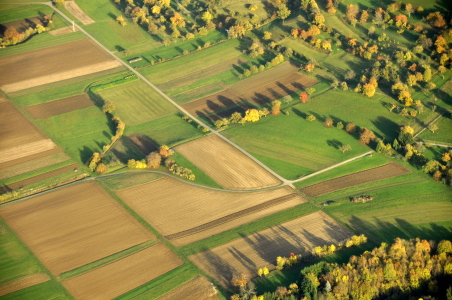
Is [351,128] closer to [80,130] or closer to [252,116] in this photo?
[252,116]

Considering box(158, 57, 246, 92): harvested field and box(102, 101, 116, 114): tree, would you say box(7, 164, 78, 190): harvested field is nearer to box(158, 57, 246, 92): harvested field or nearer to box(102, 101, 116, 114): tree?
box(102, 101, 116, 114): tree

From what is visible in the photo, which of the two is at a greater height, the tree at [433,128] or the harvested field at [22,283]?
the tree at [433,128]

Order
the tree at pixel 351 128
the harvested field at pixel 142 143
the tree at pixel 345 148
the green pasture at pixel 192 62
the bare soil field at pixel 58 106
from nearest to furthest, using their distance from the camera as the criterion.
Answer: the tree at pixel 345 148
the harvested field at pixel 142 143
the tree at pixel 351 128
the bare soil field at pixel 58 106
the green pasture at pixel 192 62

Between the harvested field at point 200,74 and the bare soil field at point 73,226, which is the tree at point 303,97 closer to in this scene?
the harvested field at point 200,74

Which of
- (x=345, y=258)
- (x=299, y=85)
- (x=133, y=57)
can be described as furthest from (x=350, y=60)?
(x=345, y=258)

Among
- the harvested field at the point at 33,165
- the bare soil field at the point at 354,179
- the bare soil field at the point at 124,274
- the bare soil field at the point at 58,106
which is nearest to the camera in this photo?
the bare soil field at the point at 124,274

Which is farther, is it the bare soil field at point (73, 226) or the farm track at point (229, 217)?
the farm track at point (229, 217)

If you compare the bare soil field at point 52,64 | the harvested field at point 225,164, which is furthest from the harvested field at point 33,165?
the bare soil field at point 52,64

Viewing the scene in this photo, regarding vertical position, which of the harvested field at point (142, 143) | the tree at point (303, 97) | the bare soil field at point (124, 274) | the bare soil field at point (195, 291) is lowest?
the bare soil field at point (124, 274)

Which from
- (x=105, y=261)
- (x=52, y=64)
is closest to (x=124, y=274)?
(x=105, y=261)
